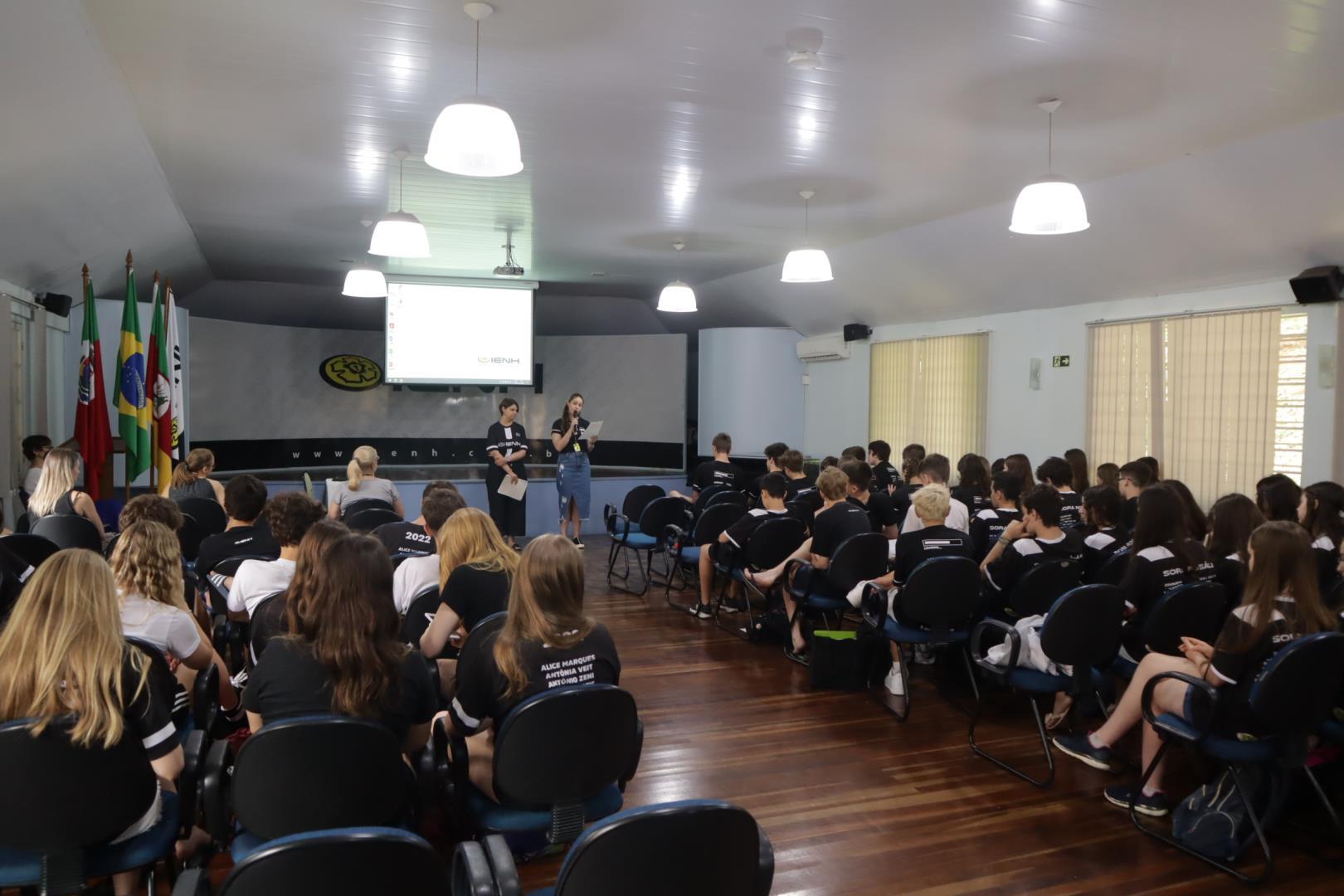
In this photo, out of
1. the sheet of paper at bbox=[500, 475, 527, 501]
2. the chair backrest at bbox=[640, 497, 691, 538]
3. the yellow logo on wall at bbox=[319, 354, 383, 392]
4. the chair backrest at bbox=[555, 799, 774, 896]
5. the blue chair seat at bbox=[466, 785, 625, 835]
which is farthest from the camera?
the yellow logo on wall at bbox=[319, 354, 383, 392]

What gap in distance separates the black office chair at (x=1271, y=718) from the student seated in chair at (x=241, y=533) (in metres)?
3.96

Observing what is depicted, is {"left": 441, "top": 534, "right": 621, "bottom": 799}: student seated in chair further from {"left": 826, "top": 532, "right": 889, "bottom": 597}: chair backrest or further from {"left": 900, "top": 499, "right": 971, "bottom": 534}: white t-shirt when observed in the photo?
{"left": 900, "top": 499, "right": 971, "bottom": 534}: white t-shirt

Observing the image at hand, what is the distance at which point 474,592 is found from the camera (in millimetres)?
3277

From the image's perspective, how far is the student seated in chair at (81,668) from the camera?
2.13 m

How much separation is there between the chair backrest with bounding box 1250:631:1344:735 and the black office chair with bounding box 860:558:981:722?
138 cm

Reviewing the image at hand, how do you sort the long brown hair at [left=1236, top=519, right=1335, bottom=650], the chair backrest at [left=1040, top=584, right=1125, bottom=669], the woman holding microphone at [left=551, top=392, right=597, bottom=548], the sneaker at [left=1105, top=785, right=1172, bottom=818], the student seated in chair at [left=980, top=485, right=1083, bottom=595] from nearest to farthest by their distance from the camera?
the long brown hair at [left=1236, top=519, right=1335, bottom=650], the sneaker at [left=1105, top=785, right=1172, bottom=818], the chair backrest at [left=1040, top=584, right=1125, bottom=669], the student seated in chair at [left=980, top=485, right=1083, bottom=595], the woman holding microphone at [left=551, top=392, right=597, bottom=548]

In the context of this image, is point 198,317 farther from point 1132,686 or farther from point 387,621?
point 1132,686

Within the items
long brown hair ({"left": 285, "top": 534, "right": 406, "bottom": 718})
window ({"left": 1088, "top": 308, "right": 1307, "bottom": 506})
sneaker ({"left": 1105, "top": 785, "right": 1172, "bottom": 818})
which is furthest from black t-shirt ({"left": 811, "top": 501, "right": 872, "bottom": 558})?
long brown hair ({"left": 285, "top": 534, "right": 406, "bottom": 718})

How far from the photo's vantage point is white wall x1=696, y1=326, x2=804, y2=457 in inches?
472

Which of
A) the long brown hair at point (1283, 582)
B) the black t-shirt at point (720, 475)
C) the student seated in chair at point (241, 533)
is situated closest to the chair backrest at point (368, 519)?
the student seated in chair at point (241, 533)

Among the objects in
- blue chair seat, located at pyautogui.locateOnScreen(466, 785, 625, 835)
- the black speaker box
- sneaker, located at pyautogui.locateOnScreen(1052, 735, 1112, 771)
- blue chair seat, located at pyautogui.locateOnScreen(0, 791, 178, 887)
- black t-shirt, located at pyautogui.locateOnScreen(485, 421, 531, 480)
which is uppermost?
the black speaker box

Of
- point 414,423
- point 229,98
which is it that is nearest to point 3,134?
point 229,98

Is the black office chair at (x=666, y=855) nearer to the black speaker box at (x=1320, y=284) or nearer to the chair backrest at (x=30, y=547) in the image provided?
the chair backrest at (x=30, y=547)

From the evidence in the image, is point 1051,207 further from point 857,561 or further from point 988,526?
point 857,561
